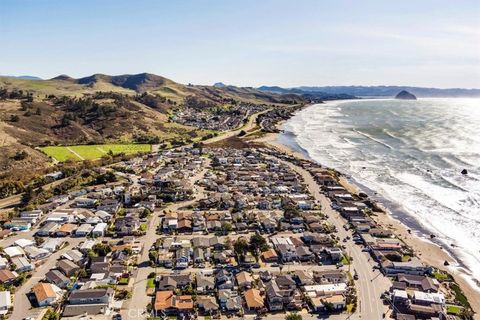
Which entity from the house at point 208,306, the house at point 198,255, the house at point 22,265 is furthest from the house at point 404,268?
the house at point 22,265

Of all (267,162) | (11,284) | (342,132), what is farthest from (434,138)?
(11,284)

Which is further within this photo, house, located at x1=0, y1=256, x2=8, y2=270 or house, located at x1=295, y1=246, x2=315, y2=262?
house, located at x1=295, y1=246, x2=315, y2=262

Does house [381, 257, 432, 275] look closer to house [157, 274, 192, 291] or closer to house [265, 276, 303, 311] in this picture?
house [265, 276, 303, 311]

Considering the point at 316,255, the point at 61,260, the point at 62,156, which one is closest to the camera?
the point at 61,260

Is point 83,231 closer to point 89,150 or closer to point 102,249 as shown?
point 102,249

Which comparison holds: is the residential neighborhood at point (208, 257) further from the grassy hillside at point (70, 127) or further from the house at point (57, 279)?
the grassy hillside at point (70, 127)

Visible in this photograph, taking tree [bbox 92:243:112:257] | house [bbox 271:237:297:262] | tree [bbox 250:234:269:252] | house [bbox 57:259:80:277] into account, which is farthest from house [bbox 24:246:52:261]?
house [bbox 271:237:297:262]

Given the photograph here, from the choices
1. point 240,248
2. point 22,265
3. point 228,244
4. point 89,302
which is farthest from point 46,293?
point 240,248

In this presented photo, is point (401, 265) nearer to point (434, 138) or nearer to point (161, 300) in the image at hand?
point (161, 300)
